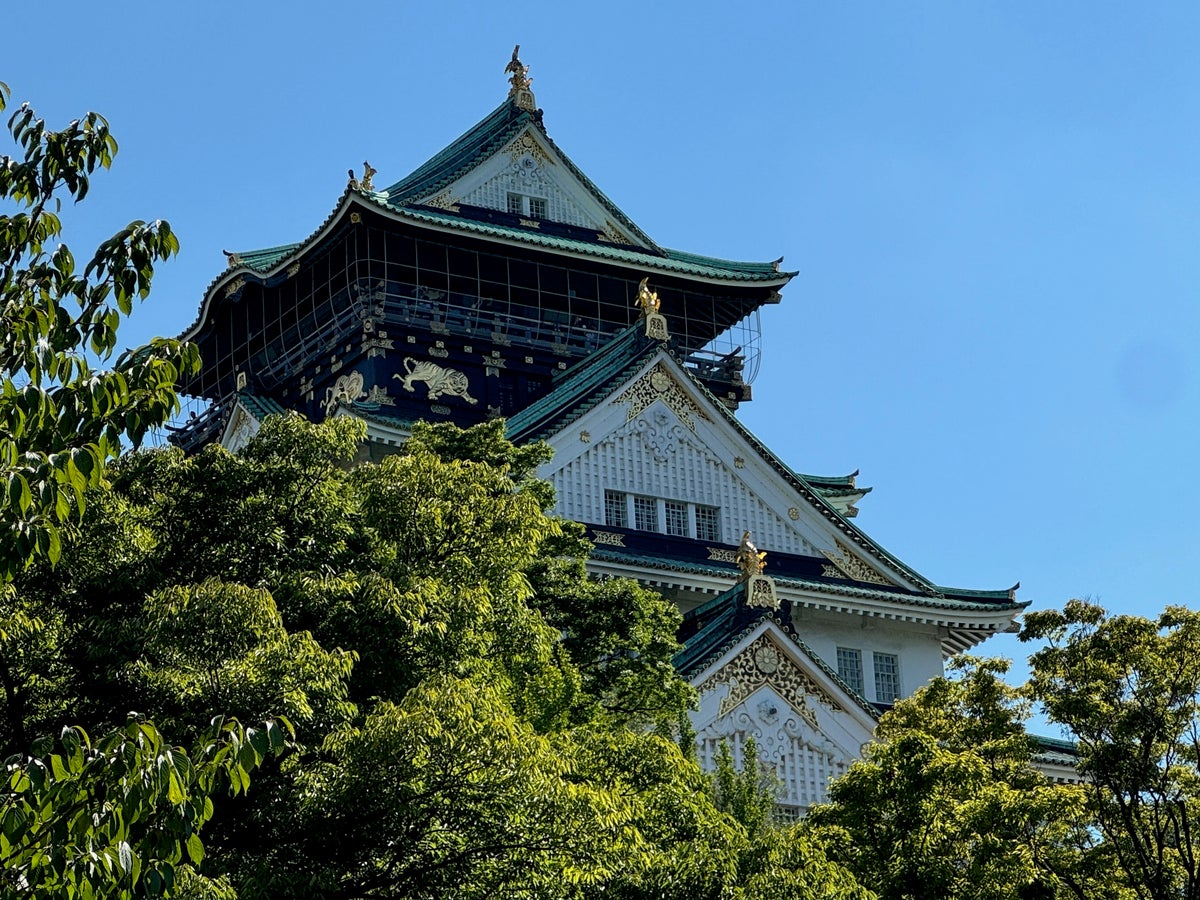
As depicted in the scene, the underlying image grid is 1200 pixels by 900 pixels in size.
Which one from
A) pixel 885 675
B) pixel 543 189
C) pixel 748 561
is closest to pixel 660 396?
pixel 748 561

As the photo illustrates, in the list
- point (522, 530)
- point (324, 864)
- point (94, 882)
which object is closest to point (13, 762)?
point (94, 882)

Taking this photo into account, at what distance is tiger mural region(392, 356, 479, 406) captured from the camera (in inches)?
1706

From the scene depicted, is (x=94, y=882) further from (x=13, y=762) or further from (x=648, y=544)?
(x=648, y=544)

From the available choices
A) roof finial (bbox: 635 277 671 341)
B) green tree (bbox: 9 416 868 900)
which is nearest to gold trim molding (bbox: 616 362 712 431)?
roof finial (bbox: 635 277 671 341)

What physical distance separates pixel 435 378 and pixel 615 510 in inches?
247

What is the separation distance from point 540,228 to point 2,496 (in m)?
38.0

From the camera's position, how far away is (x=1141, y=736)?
86.9ft

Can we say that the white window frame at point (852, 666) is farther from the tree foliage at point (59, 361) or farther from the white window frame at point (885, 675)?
the tree foliage at point (59, 361)

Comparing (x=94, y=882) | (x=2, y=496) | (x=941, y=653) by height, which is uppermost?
(x=941, y=653)

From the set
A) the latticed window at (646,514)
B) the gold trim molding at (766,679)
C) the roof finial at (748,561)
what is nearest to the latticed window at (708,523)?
the latticed window at (646,514)

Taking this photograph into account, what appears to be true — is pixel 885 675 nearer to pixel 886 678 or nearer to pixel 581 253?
pixel 886 678

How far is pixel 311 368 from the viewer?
45531 mm

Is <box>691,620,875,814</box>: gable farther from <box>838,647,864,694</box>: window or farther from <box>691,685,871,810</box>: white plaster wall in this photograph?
<box>838,647,864,694</box>: window

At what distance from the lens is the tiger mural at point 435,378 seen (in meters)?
43.3
